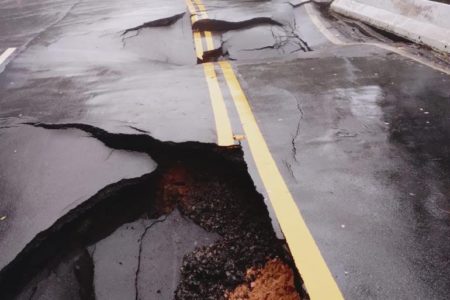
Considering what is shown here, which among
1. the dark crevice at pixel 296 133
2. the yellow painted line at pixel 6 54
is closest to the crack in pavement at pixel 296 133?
the dark crevice at pixel 296 133

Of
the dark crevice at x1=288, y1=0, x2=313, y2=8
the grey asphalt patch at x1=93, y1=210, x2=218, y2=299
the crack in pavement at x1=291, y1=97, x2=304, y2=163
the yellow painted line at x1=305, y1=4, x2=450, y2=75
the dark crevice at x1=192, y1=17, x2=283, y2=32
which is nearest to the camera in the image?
the grey asphalt patch at x1=93, y1=210, x2=218, y2=299

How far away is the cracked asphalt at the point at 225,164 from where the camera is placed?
3.00 metres

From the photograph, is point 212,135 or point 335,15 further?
point 335,15

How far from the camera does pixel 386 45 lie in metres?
7.08

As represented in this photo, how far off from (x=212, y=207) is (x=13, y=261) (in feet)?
5.89

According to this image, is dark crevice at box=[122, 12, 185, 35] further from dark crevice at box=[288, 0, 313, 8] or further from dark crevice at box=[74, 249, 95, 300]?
dark crevice at box=[74, 249, 95, 300]

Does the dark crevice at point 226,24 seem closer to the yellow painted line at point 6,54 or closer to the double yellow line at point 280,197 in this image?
the double yellow line at point 280,197

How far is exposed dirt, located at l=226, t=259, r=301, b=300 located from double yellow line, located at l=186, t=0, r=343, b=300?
0.33m

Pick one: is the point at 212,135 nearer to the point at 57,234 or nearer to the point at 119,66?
the point at 57,234

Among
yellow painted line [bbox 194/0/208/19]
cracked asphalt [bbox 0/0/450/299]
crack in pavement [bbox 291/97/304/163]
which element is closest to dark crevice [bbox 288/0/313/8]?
yellow painted line [bbox 194/0/208/19]

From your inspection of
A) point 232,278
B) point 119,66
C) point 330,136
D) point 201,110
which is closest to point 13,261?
point 232,278

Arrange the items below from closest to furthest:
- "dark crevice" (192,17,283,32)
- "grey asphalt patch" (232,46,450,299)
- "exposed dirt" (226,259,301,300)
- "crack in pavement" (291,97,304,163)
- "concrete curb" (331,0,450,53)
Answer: "grey asphalt patch" (232,46,450,299)
"exposed dirt" (226,259,301,300)
"crack in pavement" (291,97,304,163)
"concrete curb" (331,0,450,53)
"dark crevice" (192,17,283,32)

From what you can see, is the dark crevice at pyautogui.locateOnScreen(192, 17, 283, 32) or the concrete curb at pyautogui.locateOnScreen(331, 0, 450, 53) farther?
the dark crevice at pyautogui.locateOnScreen(192, 17, 283, 32)

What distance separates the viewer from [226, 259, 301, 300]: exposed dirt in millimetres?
2959
